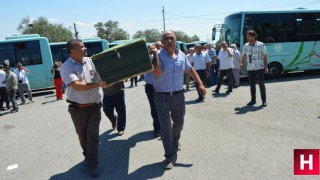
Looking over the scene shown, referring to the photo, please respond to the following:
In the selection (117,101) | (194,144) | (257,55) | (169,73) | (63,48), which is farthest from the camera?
(63,48)

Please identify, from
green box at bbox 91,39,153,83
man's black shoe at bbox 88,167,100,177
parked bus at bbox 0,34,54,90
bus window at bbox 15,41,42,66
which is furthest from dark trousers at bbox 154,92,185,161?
bus window at bbox 15,41,42,66

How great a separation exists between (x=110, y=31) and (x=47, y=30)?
22.6 metres

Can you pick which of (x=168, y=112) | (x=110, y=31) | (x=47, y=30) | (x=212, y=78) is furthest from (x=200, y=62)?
(x=110, y=31)

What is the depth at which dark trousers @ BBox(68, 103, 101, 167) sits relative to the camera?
388cm

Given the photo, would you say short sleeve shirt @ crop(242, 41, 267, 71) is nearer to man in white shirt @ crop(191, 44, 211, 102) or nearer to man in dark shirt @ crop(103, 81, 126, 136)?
man in white shirt @ crop(191, 44, 211, 102)

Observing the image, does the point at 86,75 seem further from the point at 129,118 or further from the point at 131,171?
the point at 129,118

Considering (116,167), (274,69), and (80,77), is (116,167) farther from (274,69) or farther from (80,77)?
(274,69)

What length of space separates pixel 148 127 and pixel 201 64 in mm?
3926

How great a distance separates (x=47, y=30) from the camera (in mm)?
59125

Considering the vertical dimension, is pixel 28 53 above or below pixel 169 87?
above

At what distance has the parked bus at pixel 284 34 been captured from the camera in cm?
1266

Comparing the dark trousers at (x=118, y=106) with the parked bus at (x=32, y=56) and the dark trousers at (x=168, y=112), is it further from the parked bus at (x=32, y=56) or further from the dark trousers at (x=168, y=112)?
the parked bus at (x=32, y=56)

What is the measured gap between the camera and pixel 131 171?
159 inches

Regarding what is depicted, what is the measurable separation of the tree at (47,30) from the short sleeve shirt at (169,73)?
192 ft
